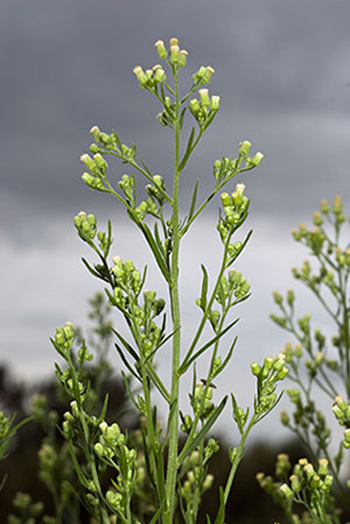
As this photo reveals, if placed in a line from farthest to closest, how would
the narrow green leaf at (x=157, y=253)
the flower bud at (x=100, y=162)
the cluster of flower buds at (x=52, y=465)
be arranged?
1. the cluster of flower buds at (x=52, y=465)
2. the flower bud at (x=100, y=162)
3. the narrow green leaf at (x=157, y=253)

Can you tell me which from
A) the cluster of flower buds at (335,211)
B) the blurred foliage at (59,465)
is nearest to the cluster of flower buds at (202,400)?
the blurred foliage at (59,465)

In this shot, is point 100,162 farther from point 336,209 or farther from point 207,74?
point 336,209

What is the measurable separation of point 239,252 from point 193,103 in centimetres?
44

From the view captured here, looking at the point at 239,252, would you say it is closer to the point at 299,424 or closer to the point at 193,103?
the point at 193,103

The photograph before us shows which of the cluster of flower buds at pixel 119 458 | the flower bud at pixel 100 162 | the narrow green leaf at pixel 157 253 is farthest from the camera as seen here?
the flower bud at pixel 100 162

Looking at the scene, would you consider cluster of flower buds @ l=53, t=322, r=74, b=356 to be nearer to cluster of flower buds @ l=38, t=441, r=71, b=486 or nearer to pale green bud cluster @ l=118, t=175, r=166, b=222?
pale green bud cluster @ l=118, t=175, r=166, b=222

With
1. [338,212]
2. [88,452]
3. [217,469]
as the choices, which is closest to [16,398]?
[217,469]

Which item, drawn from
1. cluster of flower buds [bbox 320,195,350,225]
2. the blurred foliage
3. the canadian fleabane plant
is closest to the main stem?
the canadian fleabane plant

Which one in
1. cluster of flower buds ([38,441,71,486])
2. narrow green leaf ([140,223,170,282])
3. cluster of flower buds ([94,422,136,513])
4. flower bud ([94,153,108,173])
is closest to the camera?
cluster of flower buds ([94,422,136,513])

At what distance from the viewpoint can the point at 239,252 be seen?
1.91 metres

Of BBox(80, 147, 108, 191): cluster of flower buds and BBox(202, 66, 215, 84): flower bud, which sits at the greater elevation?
BBox(202, 66, 215, 84): flower bud

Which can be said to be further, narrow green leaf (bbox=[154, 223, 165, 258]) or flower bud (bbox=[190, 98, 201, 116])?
flower bud (bbox=[190, 98, 201, 116])

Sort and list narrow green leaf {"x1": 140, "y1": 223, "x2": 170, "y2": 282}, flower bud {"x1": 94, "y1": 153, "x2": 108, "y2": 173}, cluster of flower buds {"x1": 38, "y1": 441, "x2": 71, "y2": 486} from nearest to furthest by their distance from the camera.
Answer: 1. narrow green leaf {"x1": 140, "y1": 223, "x2": 170, "y2": 282}
2. flower bud {"x1": 94, "y1": 153, "x2": 108, "y2": 173}
3. cluster of flower buds {"x1": 38, "y1": 441, "x2": 71, "y2": 486}

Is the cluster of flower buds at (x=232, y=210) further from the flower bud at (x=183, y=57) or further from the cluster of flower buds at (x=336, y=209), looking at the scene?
the cluster of flower buds at (x=336, y=209)
